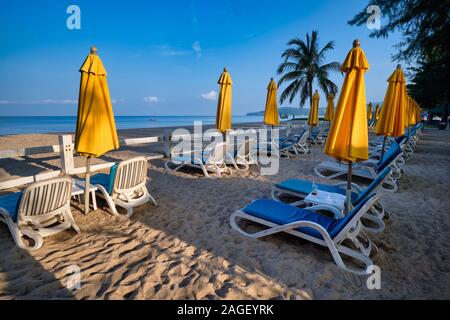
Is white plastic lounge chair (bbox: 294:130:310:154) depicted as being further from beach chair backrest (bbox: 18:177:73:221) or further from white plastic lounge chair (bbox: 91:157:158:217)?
beach chair backrest (bbox: 18:177:73:221)

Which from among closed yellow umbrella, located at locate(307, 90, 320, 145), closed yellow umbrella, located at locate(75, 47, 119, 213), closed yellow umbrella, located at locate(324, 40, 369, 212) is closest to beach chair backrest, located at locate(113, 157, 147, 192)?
closed yellow umbrella, located at locate(75, 47, 119, 213)

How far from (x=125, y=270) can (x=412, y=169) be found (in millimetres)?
8239

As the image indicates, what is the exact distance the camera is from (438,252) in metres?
2.90

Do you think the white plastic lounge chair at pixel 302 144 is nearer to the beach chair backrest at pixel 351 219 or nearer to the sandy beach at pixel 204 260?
the sandy beach at pixel 204 260

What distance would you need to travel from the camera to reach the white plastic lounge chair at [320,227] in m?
2.57

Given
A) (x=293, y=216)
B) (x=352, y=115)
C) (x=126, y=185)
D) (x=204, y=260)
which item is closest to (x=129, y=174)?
(x=126, y=185)

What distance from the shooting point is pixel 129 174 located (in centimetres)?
371

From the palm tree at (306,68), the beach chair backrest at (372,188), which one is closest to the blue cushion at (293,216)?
the beach chair backrest at (372,188)

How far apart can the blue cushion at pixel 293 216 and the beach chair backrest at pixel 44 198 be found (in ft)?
7.81

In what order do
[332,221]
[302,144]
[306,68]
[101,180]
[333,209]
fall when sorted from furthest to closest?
[306,68] → [302,144] → [101,180] → [333,209] → [332,221]

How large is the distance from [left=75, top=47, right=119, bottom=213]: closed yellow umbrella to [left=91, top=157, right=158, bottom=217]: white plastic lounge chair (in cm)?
40

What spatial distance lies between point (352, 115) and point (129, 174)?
3.28 metres

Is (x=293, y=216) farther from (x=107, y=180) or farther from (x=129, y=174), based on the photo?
(x=107, y=180)
